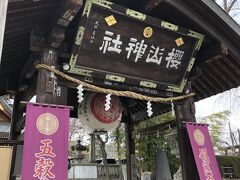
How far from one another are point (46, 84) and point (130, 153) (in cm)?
434

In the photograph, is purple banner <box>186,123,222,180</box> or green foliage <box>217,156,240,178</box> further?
green foliage <box>217,156,240,178</box>

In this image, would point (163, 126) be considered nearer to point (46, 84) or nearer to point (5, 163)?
point (46, 84)

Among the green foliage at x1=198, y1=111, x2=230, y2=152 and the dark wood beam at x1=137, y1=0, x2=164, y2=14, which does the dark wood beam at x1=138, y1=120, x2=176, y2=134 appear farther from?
the green foliage at x1=198, y1=111, x2=230, y2=152

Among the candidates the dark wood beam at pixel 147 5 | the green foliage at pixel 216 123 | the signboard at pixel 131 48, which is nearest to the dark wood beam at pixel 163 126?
the signboard at pixel 131 48

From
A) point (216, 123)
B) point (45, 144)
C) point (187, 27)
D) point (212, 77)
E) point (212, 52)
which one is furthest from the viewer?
point (216, 123)

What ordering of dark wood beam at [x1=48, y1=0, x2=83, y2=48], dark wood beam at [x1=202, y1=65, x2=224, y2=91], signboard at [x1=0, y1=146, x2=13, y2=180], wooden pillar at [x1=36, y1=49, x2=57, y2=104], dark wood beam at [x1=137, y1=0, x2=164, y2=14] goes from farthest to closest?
dark wood beam at [x1=202, y1=65, x2=224, y2=91]
dark wood beam at [x1=137, y1=0, x2=164, y2=14]
wooden pillar at [x1=36, y1=49, x2=57, y2=104]
signboard at [x1=0, y1=146, x2=13, y2=180]
dark wood beam at [x1=48, y1=0, x2=83, y2=48]

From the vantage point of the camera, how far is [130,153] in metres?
7.66

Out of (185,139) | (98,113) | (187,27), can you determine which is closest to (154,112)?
(185,139)

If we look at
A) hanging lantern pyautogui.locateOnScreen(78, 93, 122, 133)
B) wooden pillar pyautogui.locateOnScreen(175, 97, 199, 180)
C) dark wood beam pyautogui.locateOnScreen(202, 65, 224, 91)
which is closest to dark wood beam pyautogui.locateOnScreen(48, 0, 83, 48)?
hanging lantern pyautogui.locateOnScreen(78, 93, 122, 133)

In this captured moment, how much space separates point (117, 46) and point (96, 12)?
0.72 meters

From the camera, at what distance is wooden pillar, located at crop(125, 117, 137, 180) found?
24.4 ft

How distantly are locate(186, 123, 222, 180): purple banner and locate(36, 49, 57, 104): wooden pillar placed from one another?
268 centimetres

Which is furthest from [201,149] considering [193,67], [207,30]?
[207,30]

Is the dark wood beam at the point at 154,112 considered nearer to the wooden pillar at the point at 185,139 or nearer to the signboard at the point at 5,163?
the wooden pillar at the point at 185,139
